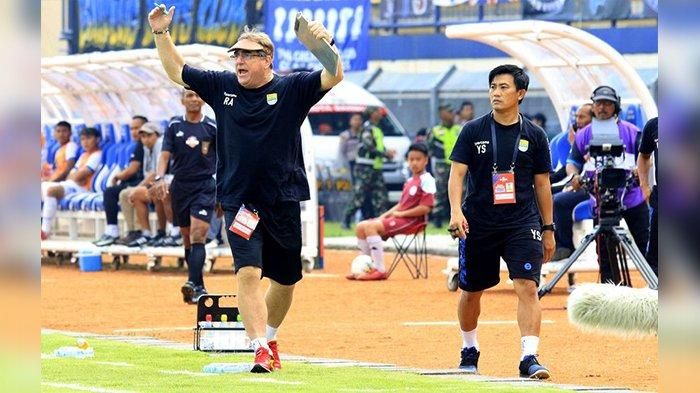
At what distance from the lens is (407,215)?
2006 centimetres

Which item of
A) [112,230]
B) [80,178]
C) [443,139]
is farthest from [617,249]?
[443,139]

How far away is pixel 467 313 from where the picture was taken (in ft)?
32.4

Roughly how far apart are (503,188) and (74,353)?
120 inches

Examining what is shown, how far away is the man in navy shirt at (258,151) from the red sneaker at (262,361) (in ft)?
0.41

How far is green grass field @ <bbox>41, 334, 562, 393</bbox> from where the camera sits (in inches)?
316

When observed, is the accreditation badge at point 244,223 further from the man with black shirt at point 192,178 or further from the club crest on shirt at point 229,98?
the man with black shirt at point 192,178

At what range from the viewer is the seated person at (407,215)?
65.4 ft

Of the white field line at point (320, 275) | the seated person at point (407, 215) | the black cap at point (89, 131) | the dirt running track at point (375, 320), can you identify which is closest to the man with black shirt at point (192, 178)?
the dirt running track at point (375, 320)

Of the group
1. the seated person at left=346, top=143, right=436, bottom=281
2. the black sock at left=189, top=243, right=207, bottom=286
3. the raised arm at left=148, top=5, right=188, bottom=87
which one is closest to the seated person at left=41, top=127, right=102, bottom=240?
the seated person at left=346, top=143, right=436, bottom=281

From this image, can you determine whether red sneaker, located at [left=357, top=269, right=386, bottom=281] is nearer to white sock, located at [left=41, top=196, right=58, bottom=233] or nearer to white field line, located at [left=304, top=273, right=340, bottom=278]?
white field line, located at [left=304, top=273, right=340, bottom=278]

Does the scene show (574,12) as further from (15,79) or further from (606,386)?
(15,79)

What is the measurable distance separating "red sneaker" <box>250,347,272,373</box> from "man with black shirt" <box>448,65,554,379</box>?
1367mm

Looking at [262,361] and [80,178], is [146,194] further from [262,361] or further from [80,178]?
[262,361]

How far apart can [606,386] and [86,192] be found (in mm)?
17028
